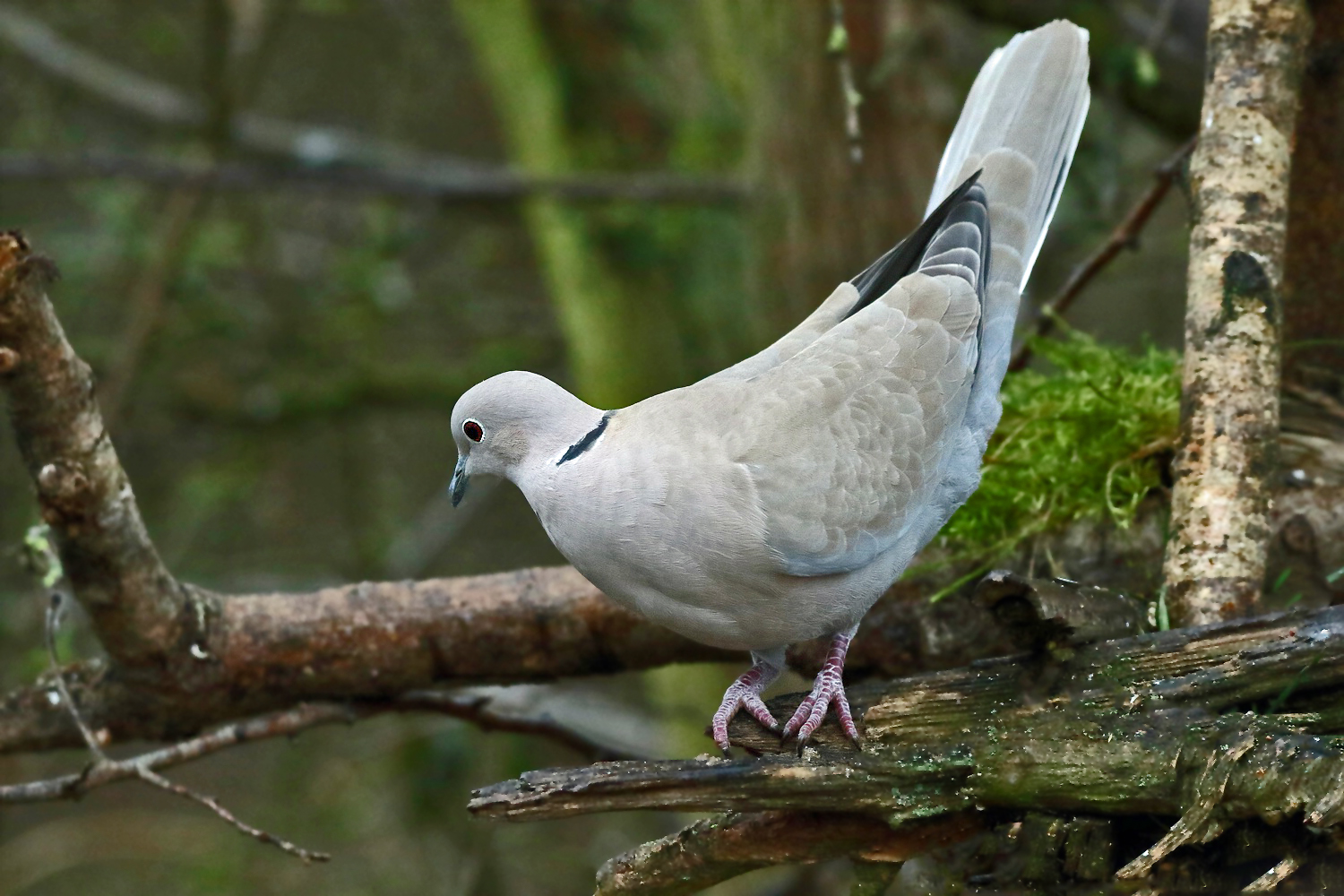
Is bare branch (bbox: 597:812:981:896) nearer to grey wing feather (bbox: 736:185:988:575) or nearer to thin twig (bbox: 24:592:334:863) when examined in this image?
grey wing feather (bbox: 736:185:988:575)

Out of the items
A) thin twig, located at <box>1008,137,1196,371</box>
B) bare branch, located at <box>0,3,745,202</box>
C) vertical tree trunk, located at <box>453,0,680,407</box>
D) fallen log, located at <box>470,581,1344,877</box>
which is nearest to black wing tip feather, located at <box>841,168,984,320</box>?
thin twig, located at <box>1008,137,1196,371</box>

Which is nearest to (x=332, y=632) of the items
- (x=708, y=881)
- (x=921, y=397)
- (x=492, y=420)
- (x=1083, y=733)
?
(x=492, y=420)

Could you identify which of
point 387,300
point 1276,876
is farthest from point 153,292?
point 1276,876

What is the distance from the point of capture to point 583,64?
7.63 m

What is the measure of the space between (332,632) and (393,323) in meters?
4.96

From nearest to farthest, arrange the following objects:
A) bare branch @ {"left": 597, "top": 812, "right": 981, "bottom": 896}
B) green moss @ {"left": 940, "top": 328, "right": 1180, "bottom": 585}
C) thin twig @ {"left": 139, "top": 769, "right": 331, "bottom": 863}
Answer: bare branch @ {"left": 597, "top": 812, "right": 981, "bottom": 896} < thin twig @ {"left": 139, "top": 769, "right": 331, "bottom": 863} < green moss @ {"left": 940, "top": 328, "right": 1180, "bottom": 585}

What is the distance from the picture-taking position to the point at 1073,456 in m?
3.59

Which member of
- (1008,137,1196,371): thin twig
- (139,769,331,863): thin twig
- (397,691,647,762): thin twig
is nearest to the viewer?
(139,769,331,863): thin twig

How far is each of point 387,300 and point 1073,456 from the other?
5.09 m

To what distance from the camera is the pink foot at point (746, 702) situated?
2.94 metres

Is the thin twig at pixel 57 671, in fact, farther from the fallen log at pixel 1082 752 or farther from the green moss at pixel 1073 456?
the green moss at pixel 1073 456

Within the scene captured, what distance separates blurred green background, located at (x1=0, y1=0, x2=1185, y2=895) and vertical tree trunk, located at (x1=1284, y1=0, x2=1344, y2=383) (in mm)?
1977

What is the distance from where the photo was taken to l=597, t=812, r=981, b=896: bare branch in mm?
2533

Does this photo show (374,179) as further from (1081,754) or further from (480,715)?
(1081,754)
